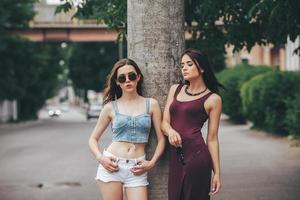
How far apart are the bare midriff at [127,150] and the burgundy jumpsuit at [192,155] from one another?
0.36 m

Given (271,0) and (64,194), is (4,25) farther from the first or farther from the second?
(271,0)

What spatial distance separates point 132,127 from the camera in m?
4.80

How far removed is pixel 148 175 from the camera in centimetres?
508

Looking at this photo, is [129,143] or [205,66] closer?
[205,66]

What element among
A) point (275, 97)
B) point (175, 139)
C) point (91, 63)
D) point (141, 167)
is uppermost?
point (175, 139)

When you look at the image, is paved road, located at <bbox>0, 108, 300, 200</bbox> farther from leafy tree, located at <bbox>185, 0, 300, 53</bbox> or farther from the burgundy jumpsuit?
the burgundy jumpsuit

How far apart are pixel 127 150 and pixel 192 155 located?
0.55 metres

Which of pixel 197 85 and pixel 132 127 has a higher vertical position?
pixel 197 85

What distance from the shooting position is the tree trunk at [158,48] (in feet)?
16.5

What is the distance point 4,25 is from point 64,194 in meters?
29.2

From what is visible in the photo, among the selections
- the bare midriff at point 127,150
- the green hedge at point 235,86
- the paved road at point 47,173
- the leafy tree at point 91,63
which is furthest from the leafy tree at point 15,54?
the bare midriff at point 127,150

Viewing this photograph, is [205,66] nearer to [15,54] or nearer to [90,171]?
[90,171]

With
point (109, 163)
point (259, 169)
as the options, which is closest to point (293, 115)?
point (259, 169)

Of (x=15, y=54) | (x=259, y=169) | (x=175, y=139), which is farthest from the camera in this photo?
(x=15, y=54)
